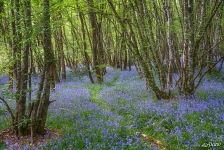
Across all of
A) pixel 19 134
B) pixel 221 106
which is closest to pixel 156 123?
pixel 221 106

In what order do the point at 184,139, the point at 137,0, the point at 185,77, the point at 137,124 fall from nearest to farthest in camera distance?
the point at 184,139 → the point at 137,124 → the point at 185,77 → the point at 137,0

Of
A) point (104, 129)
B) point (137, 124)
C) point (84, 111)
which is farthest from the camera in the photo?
point (84, 111)

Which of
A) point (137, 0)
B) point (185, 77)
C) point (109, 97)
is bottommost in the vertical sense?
point (109, 97)

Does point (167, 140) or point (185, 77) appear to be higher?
point (185, 77)

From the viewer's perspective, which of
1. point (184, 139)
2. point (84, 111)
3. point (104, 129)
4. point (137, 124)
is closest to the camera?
point (184, 139)

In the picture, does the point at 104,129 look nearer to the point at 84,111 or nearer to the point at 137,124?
the point at 137,124

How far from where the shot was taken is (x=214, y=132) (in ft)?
32.4

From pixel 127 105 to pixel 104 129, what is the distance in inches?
177

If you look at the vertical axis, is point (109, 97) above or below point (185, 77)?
below

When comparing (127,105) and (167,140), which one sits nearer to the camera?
(167,140)

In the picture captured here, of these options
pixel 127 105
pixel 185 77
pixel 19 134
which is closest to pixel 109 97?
pixel 127 105

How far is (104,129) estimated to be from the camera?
36.4ft

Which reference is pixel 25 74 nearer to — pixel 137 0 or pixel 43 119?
pixel 43 119

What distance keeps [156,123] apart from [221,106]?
9.05ft
